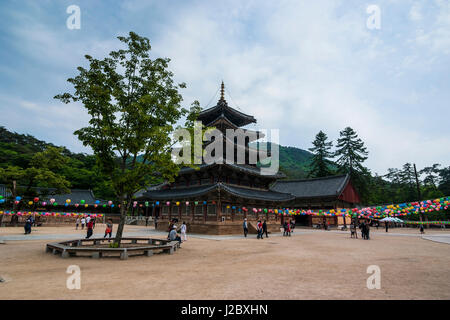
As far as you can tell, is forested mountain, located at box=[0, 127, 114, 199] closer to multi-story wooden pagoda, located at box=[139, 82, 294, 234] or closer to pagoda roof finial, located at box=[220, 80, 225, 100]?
multi-story wooden pagoda, located at box=[139, 82, 294, 234]

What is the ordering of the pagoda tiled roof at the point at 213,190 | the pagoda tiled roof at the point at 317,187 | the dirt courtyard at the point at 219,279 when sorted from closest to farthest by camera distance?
the dirt courtyard at the point at 219,279, the pagoda tiled roof at the point at 213,190, the pagoda tiled roof at the point at 317,187

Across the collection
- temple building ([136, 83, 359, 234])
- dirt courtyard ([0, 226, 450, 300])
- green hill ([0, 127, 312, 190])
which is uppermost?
green hill ([0, 127, 312, 190])

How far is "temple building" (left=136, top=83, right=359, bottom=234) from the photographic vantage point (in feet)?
86.9

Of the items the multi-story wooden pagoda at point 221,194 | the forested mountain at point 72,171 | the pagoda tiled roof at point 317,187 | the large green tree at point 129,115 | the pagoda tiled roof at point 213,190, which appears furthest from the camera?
the forested mountain at point 72,171

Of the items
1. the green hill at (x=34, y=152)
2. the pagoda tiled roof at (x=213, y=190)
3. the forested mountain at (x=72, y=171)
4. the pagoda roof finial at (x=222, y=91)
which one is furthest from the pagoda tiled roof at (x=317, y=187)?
the forested mountain at (x=72, y=171)

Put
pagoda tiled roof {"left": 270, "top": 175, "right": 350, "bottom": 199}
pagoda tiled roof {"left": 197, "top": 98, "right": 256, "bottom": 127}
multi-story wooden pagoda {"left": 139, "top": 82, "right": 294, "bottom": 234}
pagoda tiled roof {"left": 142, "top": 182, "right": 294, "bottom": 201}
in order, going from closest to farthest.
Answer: pagoda tiled roof {"left": 142, "top": 182, "right": 294, "bottom": 201}
multi-story wooden pagoda {"left": 139, "top": 82, "right": 294, "bottom": 234}
pagoda tiled roof {"left": 197, "top": 98, "right": 256, "bottom": 127}
pagoda tiled roof {"left": 270, "top": 175, "right": 350, "bottom": 199}

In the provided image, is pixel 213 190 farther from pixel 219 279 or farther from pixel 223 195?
pixel 219 279

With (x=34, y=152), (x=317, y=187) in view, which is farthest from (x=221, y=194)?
(x=34, y=152)

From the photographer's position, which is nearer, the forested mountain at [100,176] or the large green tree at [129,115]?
the large green tree at [129,115]

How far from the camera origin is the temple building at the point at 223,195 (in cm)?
2650

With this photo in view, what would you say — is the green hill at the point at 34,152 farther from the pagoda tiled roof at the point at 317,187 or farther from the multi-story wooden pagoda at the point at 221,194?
the multi-story wooden pagoda at the point at 221,194

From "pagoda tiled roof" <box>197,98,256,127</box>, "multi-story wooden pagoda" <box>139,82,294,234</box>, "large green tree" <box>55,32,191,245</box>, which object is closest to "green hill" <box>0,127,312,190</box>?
"multi-story wooden pagoda" <box>139,82,294,234</box>

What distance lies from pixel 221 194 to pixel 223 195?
0.99ft

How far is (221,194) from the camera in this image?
86.1 ft
